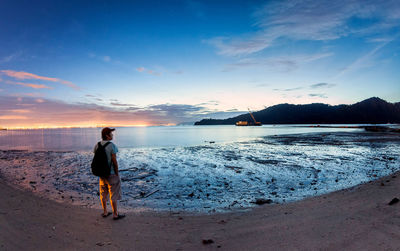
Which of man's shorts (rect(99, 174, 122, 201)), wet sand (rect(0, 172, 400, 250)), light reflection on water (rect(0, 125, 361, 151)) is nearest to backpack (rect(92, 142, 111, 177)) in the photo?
man's shorts (rect(99, 174, 122, 201))

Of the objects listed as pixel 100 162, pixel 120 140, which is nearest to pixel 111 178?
pixel 100 162

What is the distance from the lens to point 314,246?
4.36 metres

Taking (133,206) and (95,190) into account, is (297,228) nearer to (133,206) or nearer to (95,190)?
(133,206)

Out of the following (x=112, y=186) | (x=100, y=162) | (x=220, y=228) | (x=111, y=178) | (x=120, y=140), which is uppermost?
(x=100, y=162)

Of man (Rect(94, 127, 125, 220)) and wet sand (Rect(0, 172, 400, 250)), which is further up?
man (Rect(94, 127, 125, 220))

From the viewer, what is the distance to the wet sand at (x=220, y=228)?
15.2 ft

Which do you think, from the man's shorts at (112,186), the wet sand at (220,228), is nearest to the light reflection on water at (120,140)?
the wet sand at (220,228)

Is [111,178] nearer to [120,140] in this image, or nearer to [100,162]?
[100,162]

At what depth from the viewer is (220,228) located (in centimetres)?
569

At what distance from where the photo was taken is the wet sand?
15.2 ft

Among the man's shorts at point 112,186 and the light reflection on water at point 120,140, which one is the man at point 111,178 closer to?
the man's shorts at point 112,186

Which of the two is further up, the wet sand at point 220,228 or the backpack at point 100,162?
the backpack at point 100,162

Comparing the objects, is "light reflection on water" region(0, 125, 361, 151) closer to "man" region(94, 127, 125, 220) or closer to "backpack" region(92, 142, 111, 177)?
"man" region(94, 127, 125, 220)

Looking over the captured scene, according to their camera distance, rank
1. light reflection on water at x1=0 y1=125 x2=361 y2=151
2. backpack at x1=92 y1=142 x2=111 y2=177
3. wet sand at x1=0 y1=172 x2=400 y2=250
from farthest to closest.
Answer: light reflection on water at x1=0 y1=125 x2=361 y2=151 < backpack at x1=92 y1=142 x2=111 y2=177 < wet sand at x1=0 y1=172 x2=400 y2=250
